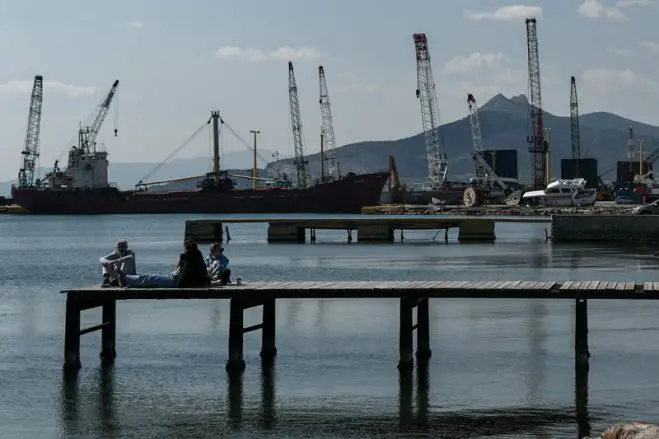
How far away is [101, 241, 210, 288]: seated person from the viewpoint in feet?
84.2

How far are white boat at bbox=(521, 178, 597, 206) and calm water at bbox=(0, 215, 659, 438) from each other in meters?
144

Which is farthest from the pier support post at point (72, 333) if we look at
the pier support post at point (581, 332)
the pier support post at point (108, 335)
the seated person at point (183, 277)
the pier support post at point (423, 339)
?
the pier support post at point (581, 332)

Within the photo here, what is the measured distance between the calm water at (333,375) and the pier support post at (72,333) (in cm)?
46

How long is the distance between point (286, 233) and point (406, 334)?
6976cm

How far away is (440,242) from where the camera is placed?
304 feet

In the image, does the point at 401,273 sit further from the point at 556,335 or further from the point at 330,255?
the point at 556,335

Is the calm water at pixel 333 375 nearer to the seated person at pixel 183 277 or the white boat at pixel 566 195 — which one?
the seated person at pixel 183 277

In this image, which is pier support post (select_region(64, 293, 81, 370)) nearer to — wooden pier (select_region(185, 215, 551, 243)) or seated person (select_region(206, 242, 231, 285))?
seated person (select_region(206, 242, 231, 285))

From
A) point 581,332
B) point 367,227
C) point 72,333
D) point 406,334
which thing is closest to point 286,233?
point 367,227

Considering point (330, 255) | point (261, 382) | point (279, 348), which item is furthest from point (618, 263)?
point (261, 382)

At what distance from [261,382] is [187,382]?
61.4 inches

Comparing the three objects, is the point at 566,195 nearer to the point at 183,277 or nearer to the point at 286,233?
the point at 286,233

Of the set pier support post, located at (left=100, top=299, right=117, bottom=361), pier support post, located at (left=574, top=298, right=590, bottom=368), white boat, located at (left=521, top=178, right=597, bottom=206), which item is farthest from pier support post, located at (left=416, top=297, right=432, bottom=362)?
white boat, located at (left=521, top=178, right=597, bottom=206)

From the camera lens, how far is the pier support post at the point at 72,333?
2627 centimetres
